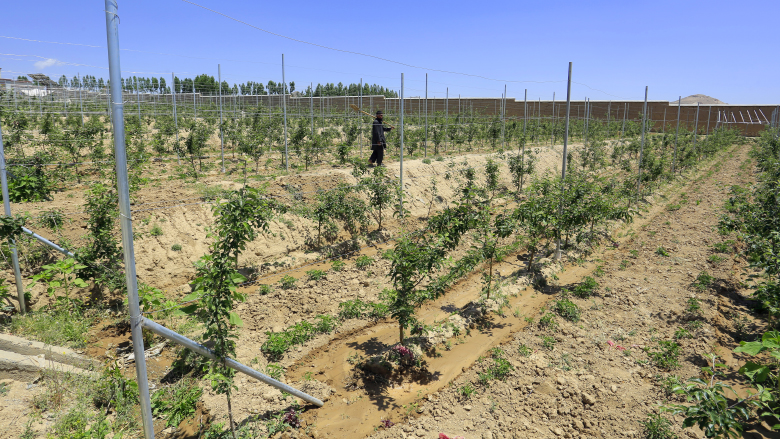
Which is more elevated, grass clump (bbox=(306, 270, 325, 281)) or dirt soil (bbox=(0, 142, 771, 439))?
grass clump (bbox=(306, 270, 325, 281))

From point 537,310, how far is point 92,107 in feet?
91.5

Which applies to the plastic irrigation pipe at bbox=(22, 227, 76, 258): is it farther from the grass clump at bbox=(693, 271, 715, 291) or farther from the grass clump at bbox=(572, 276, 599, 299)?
the grass clump at bbox=(693, 271, 715, 291)

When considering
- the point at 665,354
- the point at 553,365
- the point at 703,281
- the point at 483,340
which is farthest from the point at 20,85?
the point at 703,281

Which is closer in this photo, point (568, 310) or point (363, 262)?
point (568, 310)

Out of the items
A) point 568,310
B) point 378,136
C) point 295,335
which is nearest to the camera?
point 295,335

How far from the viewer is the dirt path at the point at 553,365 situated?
480cm

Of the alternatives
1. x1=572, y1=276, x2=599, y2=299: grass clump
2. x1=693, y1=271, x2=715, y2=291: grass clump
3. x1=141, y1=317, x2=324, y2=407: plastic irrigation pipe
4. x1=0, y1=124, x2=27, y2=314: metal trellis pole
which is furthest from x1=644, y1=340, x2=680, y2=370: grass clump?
x1=0, y1=124, x2=27, y2=314: metal trellis pole

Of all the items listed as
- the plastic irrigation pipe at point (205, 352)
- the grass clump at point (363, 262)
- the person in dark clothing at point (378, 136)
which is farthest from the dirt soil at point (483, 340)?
the person in dark clothing at point (378, 136)

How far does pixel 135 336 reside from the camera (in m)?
3.52

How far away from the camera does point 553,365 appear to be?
18.9 ft

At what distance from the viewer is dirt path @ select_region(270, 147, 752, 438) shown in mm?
4797

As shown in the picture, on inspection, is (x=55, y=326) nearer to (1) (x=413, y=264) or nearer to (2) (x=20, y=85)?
(1) (x=413, y=264)

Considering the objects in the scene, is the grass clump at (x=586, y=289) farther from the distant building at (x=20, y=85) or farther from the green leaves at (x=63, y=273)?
the distant building at (x=20, y=85)

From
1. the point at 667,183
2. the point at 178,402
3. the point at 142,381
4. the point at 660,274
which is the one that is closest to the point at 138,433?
the point at 178,402
